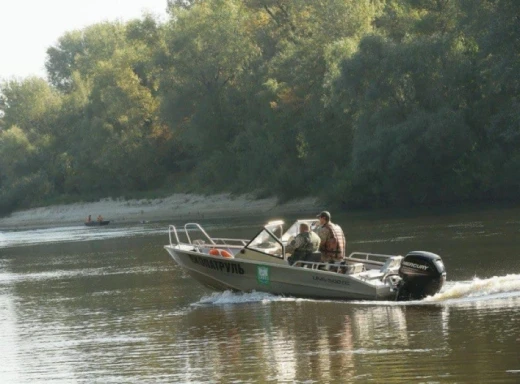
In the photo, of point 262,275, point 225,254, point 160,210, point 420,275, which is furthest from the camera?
point 160,210

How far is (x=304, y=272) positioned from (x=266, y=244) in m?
1.54

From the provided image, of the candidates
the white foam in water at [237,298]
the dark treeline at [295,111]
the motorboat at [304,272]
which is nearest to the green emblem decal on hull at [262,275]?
the motorboat at [304,272]

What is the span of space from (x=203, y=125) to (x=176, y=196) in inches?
277

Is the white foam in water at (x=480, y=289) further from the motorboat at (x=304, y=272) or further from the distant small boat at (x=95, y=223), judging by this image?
the distant small boat at (x=95, y=223)

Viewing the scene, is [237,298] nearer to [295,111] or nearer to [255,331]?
[255,331]

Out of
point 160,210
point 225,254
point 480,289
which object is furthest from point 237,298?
point 160,210

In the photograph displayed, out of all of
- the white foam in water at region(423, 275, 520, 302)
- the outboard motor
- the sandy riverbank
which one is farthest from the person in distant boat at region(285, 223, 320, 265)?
the sandy riverbank

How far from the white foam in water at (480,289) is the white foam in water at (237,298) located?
3.68 metres

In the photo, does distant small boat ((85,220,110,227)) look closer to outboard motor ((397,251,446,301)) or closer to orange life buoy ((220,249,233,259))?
orange life buoy ((220,249,233,259))

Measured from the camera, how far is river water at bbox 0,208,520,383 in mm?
15594

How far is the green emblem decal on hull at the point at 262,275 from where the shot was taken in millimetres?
23391

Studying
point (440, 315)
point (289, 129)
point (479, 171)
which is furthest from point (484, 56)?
point (440, 315)

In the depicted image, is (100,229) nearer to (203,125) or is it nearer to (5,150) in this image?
(203,125)

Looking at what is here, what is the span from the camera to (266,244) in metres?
23.8
